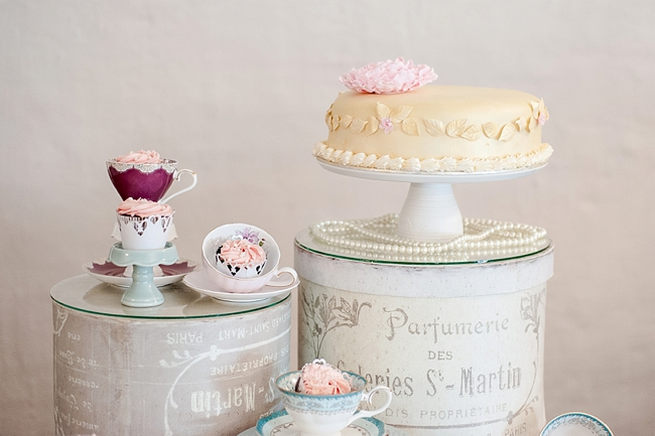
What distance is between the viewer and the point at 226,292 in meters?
1.84

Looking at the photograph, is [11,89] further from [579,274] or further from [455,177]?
[579,274]

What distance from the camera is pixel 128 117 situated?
2803mm

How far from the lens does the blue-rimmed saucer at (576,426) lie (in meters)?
2.05

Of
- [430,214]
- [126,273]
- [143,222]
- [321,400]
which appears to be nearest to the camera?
[321,400]

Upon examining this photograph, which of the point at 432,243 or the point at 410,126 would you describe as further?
the point at 432,243

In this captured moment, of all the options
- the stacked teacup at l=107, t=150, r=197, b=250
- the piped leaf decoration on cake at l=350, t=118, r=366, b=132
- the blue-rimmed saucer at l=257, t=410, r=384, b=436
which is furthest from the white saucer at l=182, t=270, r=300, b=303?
the piped leaf decoration on cake at l=350, t=118, r=366, b=132

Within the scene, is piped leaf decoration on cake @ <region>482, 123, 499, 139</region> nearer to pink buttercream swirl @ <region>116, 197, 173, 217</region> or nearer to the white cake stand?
the white cake stand

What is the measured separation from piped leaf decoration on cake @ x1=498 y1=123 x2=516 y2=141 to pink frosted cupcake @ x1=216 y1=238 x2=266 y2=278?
55 cm

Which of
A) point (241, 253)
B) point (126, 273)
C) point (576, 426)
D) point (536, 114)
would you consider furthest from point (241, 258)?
point (576, 426)

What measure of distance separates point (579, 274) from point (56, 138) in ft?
5.53

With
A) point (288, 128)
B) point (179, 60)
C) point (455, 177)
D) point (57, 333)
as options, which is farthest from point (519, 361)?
point (179, 60)

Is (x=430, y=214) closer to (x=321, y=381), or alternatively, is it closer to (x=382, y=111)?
(x=382, y=111)

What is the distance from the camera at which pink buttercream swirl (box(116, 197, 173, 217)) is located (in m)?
1.76

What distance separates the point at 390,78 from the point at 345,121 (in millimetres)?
135
